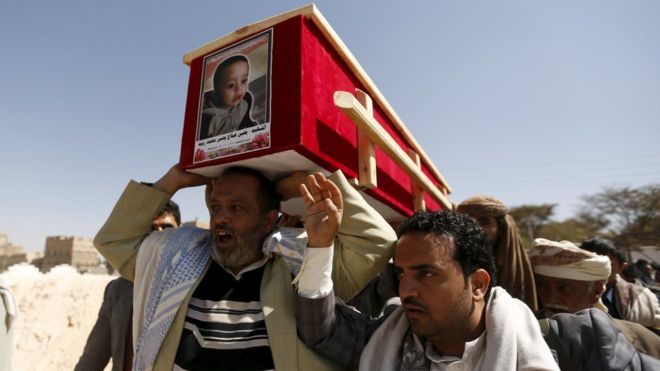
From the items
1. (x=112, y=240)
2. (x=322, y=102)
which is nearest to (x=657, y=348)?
(x=322, y=102)

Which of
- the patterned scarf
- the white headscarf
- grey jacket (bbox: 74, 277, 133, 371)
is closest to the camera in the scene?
the patterned scarf

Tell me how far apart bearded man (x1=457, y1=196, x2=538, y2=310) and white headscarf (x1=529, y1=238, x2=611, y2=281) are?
0.08 m

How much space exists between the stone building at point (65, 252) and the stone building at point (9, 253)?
235 cm

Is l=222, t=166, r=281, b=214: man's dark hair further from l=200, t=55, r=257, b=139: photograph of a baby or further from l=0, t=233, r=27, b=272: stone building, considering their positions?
l=0, t=233, r=27, b=272: stone building

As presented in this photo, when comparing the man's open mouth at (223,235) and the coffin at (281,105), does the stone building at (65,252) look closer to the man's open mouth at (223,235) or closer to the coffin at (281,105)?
the man's open mouth at (223,235)

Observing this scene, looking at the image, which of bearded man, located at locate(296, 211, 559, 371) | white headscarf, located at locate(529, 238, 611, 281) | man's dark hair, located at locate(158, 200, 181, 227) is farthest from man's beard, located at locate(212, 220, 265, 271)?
white headscarf, located at locate(529, 238, 611, 281)

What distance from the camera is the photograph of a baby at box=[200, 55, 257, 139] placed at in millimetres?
1611

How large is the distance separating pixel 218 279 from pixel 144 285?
351 millimetres

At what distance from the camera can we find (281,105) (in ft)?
4.96

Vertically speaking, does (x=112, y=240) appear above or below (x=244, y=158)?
below

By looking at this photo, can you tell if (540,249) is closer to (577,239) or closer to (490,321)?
(490,321)

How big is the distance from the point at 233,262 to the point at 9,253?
36061mm

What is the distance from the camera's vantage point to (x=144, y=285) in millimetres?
1793

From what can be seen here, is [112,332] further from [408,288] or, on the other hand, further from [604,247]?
[604,247]
